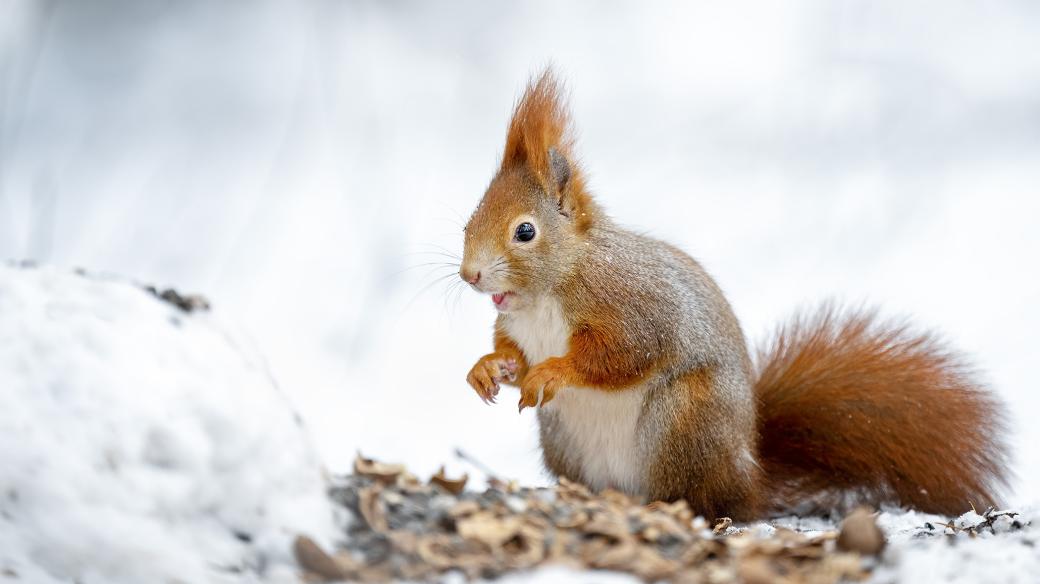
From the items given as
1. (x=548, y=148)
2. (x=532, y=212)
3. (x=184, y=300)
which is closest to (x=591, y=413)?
(x=532, y=212)

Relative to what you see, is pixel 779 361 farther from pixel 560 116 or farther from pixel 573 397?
pixel 560 116

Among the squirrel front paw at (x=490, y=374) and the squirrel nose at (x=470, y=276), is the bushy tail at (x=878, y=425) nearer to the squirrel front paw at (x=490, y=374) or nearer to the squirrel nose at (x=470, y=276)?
the squirrel front paw at (x=490, y=374)

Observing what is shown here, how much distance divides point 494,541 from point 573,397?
2.54 ft

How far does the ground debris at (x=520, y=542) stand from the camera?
1195 millimetres

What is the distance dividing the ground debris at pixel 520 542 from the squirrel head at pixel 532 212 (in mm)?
514

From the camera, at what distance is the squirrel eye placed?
6.31ft

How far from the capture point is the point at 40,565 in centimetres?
110

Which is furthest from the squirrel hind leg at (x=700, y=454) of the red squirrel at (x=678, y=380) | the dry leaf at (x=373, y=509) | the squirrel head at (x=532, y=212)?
the dry leaf at (x=373, y=509)

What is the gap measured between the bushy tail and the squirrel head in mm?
619

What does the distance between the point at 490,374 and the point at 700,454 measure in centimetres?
43

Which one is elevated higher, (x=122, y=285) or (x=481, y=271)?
(x=481, y=271)

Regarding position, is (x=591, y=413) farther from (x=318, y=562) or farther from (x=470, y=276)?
(x=318, y=562)

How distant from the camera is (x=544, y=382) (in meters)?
1.84

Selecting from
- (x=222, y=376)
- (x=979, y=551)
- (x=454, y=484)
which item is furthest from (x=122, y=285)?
(x=979, y=551)
